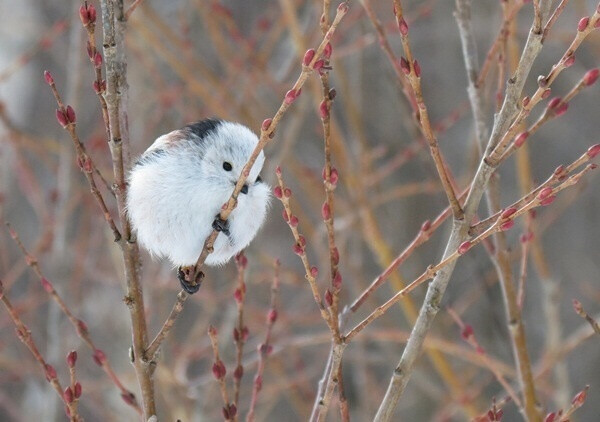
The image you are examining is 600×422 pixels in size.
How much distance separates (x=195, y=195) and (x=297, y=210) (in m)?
1.38

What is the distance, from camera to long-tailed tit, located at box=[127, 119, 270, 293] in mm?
1504

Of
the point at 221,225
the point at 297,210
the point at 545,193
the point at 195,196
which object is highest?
the point at 297,210

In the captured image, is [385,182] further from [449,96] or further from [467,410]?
[467,410]

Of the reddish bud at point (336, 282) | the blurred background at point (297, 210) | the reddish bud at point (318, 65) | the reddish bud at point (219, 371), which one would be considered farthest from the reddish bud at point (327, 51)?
the blurred background at point (297, 210)

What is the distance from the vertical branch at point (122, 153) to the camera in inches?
49.3

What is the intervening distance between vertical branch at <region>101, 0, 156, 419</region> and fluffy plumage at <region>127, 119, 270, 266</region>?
6.2 inches

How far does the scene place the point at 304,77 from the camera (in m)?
1.02

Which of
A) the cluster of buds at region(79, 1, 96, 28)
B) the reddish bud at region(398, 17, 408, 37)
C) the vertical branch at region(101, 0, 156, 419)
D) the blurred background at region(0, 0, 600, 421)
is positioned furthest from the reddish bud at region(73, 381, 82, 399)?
the blurred background at region(0, 0, 600, 421)

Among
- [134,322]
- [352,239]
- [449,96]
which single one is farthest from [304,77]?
[449,96]

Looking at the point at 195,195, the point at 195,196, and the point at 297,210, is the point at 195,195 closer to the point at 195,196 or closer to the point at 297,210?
the point at 195,196

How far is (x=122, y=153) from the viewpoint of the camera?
4.32 ft

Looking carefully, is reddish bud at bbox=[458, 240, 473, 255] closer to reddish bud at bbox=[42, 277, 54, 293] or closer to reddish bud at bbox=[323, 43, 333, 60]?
reddish bud at bbox=[323, 43, 333, 60]

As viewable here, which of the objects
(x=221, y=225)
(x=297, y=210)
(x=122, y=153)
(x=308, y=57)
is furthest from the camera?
(x=297, y=210)

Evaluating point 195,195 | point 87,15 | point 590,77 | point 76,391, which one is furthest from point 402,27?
point 76,391
